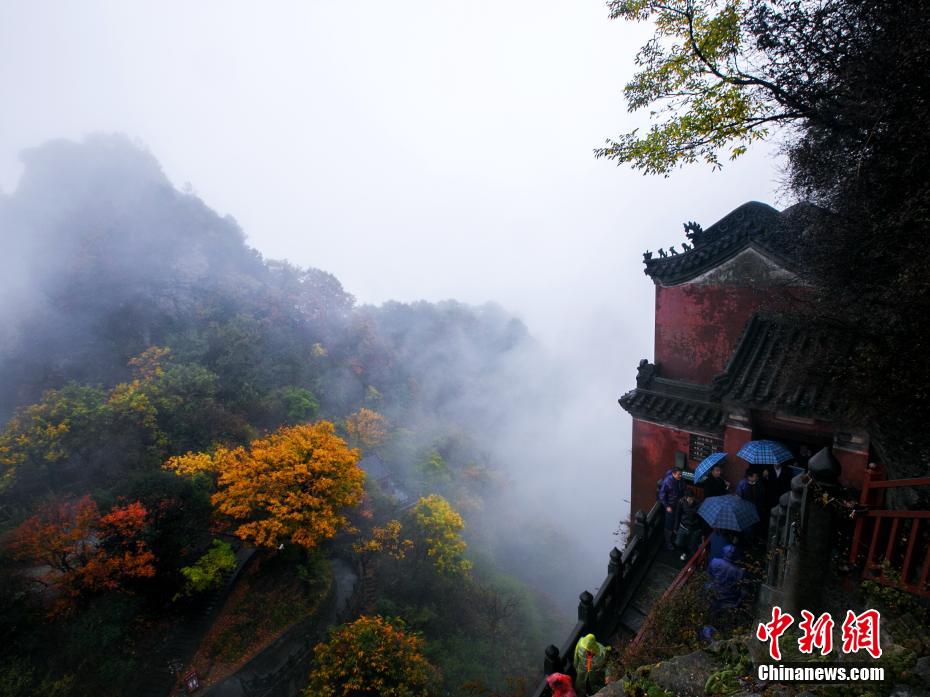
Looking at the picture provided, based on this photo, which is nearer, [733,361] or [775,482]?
[775,482]

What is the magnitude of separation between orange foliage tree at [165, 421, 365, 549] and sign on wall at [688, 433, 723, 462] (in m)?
10.9

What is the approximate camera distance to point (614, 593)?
8.03 metres

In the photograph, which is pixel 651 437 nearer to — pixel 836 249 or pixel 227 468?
pixel 836 249

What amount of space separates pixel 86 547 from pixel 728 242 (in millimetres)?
20123

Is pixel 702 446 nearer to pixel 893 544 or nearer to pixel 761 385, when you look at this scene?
pixel 761 385

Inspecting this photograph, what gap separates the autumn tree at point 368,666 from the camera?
1177cm

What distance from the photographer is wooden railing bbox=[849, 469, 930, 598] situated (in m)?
4.17

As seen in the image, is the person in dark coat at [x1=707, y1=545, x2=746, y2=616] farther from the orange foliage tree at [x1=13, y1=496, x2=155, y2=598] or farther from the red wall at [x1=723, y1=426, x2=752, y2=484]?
the orange foliage tree at [x1=13, y1=496, x2=155, y2=598]

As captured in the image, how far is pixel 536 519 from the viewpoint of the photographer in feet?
114

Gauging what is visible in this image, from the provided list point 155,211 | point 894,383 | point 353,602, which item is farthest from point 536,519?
point 155,211

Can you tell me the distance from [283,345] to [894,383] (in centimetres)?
3255

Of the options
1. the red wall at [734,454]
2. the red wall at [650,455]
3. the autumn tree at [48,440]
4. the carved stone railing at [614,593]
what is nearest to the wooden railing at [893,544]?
the red wall at [734,454]

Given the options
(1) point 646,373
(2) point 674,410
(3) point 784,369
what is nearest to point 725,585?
(3) point 784,369

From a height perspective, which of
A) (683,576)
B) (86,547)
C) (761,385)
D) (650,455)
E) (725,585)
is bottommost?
(86,547)
